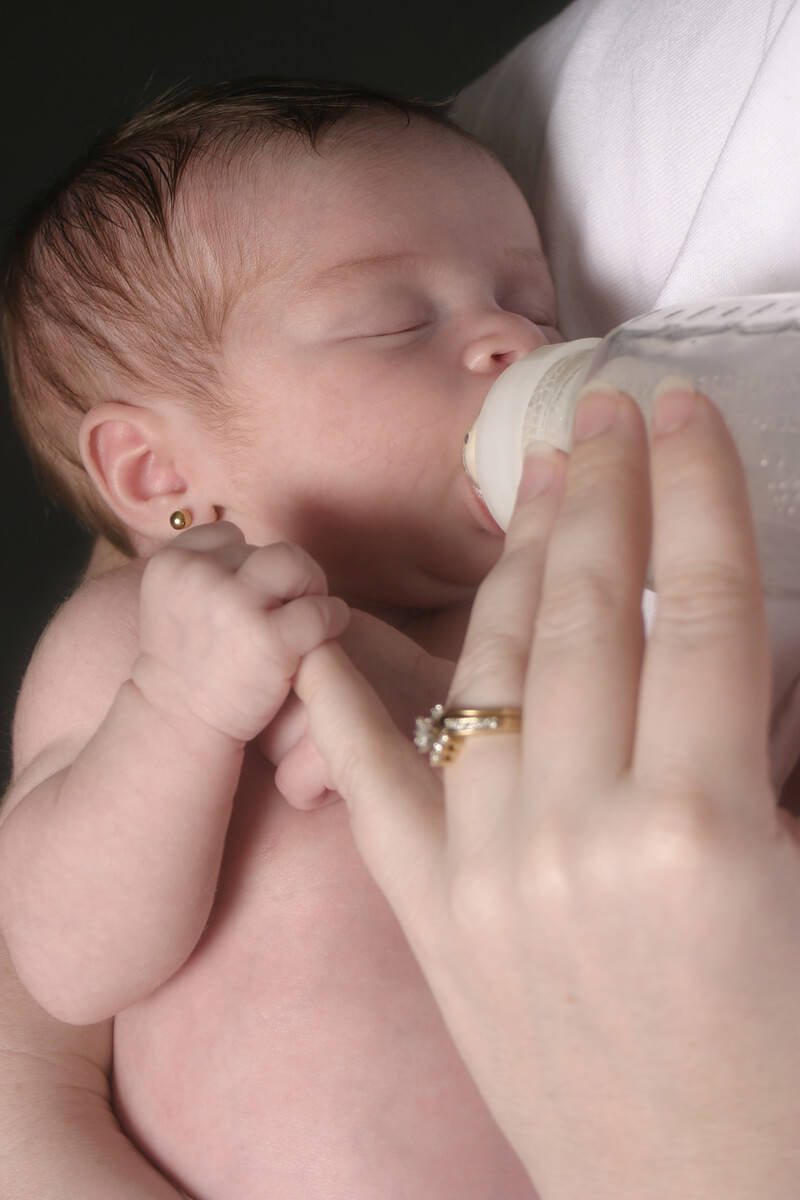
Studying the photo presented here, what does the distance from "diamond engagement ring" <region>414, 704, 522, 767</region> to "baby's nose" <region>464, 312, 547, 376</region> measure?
1.52 feet

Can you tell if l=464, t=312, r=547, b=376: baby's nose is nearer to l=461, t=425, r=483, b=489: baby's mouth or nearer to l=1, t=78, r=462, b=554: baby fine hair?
l=461, t=425, r=483, b=489: baby's mouth

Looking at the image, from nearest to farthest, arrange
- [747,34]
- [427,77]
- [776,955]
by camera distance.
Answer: [776,955] → [747,34] → [427,77]

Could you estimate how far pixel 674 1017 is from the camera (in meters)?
0.46

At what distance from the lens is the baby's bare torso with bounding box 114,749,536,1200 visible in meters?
0.81

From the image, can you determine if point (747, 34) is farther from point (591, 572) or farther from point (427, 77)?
point (427, 77)

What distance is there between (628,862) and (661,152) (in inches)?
30.7

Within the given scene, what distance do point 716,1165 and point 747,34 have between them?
887 mm

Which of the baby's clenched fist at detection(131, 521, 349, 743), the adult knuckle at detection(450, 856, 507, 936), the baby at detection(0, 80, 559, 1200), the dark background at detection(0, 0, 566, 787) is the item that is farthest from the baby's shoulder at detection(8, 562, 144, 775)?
the dark background at detection(0, 0, 566, 787)

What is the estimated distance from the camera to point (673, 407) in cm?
52

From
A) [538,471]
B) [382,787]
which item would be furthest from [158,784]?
[538,471]

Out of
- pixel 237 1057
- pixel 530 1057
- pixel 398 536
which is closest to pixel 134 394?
pixel 398 536

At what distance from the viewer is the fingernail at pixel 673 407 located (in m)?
0.52

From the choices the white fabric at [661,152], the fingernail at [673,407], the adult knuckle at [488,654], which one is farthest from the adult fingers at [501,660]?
the white fabric at [661,152]

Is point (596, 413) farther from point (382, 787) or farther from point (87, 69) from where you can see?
point (87, 69)
